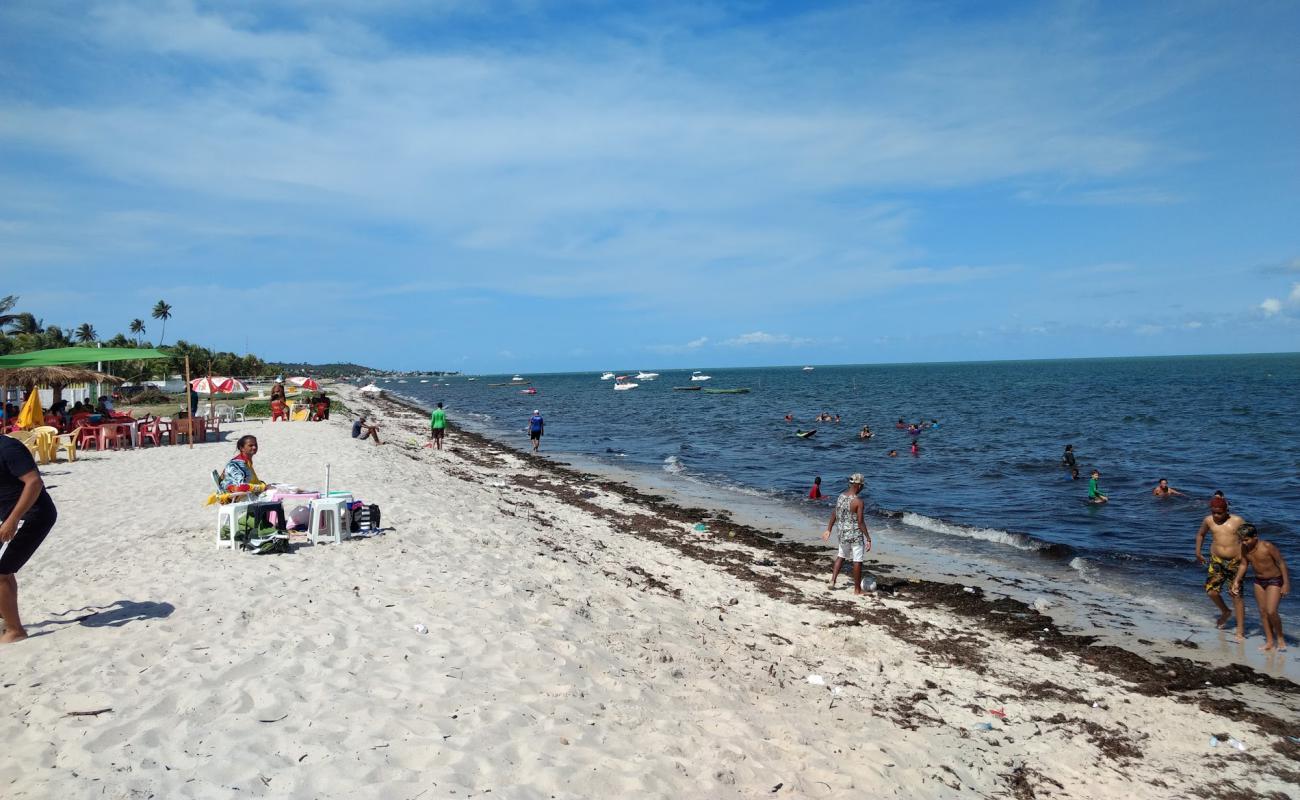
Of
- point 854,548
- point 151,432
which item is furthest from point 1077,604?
point 151,432

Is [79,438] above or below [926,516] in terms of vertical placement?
above

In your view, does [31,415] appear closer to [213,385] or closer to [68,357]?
[68,357]

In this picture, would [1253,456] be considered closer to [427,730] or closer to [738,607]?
[738,607]

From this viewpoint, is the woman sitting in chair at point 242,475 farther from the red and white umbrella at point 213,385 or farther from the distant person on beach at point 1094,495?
the distant person on beach at point 1094,495

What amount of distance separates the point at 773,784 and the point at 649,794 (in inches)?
35.6

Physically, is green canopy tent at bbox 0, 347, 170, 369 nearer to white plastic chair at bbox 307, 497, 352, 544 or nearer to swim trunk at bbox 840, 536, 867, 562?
white plastic chair at bbox 307, 497, 352, 544

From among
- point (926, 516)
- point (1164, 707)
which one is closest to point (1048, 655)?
point (1164, 707)

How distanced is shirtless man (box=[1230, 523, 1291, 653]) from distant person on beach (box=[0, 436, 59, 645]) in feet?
41.8

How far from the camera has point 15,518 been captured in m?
5.63

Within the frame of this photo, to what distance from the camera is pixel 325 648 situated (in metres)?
6.29

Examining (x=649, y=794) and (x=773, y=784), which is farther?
(x=773, y=784)

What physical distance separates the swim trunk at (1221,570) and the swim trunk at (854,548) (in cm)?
445

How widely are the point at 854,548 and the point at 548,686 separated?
6363mm

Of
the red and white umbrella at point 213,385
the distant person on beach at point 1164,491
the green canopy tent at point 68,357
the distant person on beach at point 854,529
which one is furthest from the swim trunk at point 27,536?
the distant person on beach at point 1164,491
